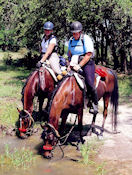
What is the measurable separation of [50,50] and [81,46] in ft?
5.13

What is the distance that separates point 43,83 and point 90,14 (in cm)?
689

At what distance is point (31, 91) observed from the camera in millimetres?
7355

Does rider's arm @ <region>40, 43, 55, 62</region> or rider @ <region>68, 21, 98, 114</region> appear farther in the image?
rider's arm @ <region>40, 43, 55, 62</region>

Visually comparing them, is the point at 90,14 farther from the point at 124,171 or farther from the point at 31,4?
the point at 124,171

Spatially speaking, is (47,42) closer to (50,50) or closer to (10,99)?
(50,50)

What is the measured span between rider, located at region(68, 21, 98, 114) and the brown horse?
→ 1.29 m

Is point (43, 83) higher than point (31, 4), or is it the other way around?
point (31, 4)

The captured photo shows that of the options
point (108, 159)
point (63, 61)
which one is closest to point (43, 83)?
point (63, 61)

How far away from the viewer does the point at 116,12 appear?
1382cm

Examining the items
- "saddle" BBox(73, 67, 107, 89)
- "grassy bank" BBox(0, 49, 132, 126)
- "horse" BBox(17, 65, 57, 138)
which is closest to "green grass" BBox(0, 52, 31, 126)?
"grassy bank" BBox(0, 49, 132, 126)

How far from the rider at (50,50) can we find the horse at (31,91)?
245 mm

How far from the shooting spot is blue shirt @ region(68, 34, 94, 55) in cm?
639

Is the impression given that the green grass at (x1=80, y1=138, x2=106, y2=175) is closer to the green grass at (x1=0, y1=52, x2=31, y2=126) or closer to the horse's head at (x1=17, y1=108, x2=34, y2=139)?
the horse's head at (x1=17, y1=108, x2=34, y2=139)

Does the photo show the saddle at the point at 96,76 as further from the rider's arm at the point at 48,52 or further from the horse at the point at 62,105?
the rider's arm at the point at 48,52
